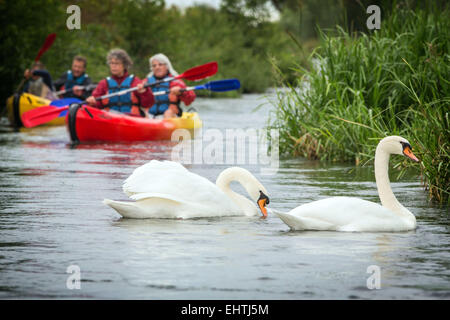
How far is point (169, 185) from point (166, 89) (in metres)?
10.7

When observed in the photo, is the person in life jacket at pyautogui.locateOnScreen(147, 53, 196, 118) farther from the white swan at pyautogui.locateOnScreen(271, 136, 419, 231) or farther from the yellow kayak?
the white swan at pyautogui.locateOnScreen(271, 136, 419, 231)

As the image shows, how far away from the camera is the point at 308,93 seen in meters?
13.3

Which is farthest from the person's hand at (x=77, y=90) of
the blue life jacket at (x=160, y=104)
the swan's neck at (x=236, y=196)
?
the swan's neck at (x=236, y=196)

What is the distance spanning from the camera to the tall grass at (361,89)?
11.9 metres

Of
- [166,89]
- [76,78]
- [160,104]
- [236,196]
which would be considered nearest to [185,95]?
[166,89]

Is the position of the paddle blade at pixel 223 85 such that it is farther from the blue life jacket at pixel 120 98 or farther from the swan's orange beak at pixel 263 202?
the swan's orange beak at pixel 263 202

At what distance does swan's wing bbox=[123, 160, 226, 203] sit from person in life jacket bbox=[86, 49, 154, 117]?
359 inches

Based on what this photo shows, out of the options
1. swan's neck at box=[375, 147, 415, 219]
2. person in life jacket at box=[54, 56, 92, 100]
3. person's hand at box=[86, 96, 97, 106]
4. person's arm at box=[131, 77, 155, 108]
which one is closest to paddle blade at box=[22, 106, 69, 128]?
person's hand at box=[86, 96, 97, 106]

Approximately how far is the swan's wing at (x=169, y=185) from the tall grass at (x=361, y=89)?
12.3ft

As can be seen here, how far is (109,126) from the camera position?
17078 millimetres

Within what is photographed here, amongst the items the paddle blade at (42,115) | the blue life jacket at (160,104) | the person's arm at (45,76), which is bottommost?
the paddle blade at (42,115)
